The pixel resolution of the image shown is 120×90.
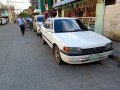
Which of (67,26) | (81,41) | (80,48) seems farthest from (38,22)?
(80,48)

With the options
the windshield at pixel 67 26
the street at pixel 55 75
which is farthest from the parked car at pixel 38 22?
the street at pixel 55 75

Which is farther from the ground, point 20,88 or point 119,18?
point 119,18

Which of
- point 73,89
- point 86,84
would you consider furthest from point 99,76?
point 73,89

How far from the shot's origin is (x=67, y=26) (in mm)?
6371

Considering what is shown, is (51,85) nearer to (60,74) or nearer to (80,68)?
(60,74)

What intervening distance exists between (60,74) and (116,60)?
2.48 m

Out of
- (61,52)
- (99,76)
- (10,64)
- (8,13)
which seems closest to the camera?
(99,76)

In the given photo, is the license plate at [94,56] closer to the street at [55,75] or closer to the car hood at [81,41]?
the car hood at [81,41]

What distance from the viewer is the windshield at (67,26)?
245 inches

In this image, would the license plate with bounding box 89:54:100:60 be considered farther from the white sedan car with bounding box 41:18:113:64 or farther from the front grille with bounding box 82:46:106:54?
the front grille with bounding box 82:46:106:54

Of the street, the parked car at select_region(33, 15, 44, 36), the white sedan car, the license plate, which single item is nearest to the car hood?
the white sedan car

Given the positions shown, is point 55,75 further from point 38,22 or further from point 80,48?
point 38,22

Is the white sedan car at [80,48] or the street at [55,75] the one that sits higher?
the white sedan car at [80,48]

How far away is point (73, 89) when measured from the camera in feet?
12.4
